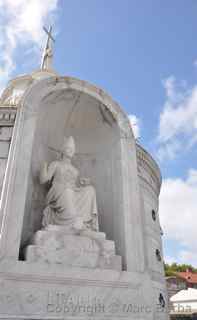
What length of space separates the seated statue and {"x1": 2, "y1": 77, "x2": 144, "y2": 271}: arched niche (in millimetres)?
551

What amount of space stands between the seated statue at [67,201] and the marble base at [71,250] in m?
0.32

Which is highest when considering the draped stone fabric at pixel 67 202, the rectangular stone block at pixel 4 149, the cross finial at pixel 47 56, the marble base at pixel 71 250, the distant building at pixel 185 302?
the cross finial at pixel 47 56

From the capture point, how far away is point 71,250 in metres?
5.33

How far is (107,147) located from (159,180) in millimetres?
3040

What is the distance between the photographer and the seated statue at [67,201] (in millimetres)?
6016

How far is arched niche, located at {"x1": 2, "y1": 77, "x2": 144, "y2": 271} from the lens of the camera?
5879 mm

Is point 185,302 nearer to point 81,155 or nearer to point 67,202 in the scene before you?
point 81,155

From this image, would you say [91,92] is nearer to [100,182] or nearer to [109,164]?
[109,164]

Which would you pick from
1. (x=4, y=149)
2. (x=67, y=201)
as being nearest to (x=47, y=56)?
(x=4, y=149)

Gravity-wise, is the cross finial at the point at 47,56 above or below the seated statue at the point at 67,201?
above

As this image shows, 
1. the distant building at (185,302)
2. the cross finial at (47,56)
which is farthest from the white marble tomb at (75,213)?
the distant building at (185,302)

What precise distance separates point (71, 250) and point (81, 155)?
3.95m

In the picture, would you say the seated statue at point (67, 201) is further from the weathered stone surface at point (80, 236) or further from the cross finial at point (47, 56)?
the cross finial at point (47, 56)

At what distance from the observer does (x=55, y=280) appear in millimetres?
4875
